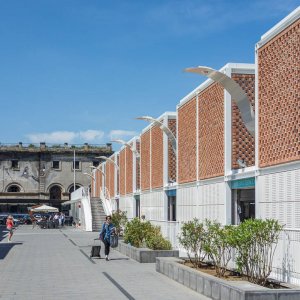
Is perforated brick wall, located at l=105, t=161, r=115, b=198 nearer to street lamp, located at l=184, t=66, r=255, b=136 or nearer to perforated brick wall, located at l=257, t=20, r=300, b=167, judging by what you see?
street lamp, located at l=184, t=66, r=255, b=136

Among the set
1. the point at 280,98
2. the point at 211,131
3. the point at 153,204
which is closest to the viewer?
the point at 280,98

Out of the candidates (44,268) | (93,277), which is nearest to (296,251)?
(93,277)

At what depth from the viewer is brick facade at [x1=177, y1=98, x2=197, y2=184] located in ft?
85.4

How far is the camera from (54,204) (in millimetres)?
90125

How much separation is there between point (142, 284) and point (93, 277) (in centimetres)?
221

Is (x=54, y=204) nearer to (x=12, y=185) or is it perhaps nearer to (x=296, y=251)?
(x=12, y=185)

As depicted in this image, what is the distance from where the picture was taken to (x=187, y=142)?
2719cm

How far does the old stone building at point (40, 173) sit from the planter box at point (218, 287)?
73.2 metres

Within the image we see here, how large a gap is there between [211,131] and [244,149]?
2191 millimetres

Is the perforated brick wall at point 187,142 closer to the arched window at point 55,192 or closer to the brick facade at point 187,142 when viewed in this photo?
the brick facade at point 187,142

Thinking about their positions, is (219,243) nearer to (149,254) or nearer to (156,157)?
(149,254)

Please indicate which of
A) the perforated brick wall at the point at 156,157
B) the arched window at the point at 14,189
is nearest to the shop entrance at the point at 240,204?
the perforated brick wall at the point at 156,157

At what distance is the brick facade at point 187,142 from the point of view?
26.0 m

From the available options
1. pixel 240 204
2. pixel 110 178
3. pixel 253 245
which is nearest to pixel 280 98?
pixel 253 245
